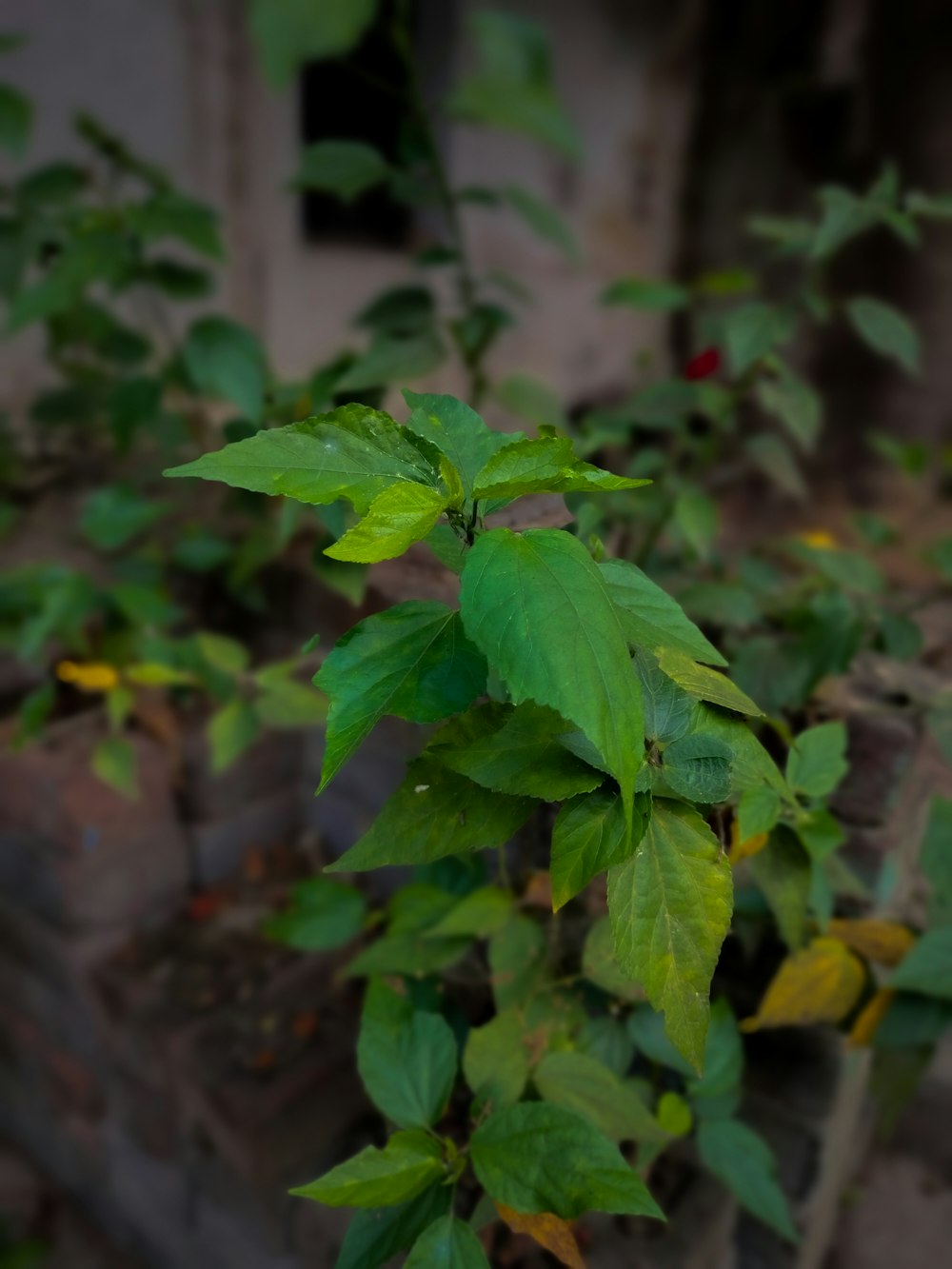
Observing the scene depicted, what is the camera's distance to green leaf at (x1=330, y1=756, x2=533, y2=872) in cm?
61

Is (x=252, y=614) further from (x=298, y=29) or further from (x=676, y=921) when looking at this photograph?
(x=676, y=921)

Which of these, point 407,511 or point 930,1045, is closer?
point 407,511

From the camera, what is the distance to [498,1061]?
757 mm

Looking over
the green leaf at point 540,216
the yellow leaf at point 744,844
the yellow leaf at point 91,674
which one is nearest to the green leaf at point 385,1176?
the yellow leaf at point 744,844

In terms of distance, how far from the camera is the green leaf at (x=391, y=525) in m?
0.49

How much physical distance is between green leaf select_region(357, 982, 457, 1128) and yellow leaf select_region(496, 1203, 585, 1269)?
0.09 metres

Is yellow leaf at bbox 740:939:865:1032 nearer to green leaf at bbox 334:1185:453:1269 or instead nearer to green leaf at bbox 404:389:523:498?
green leaf at bbox 334:1185:453:1269

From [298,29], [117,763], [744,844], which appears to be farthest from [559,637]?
[117,763]

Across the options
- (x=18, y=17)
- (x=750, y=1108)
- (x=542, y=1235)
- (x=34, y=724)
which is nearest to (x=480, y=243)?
(x=18, y=17)

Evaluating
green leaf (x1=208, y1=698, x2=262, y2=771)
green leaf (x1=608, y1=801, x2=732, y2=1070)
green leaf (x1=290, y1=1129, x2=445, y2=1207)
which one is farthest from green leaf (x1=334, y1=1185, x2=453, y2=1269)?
green leaf (x1=208, y1=698, x2=262, y2=771)

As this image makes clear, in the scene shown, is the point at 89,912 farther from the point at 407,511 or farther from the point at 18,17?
the point at 18,17

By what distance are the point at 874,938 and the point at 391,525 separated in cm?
71

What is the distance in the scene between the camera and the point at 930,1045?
944 mm

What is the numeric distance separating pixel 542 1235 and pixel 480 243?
2884 mm
